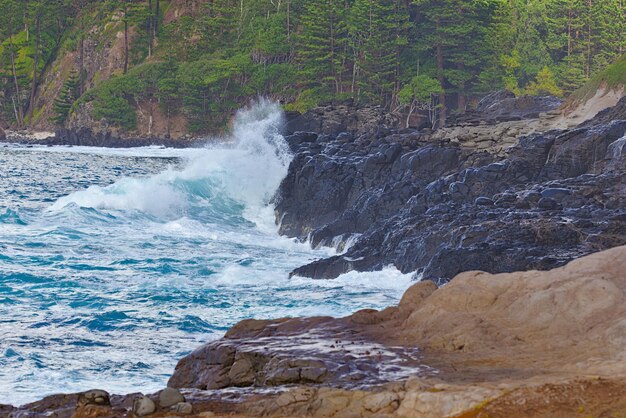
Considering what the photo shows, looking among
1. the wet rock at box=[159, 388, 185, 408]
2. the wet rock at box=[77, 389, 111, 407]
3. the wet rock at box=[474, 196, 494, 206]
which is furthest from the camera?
the wet rock at box=[474, 196, 494, 206]

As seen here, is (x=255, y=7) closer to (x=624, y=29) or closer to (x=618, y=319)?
(x=624, y=29)

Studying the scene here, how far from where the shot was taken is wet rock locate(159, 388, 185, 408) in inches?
377

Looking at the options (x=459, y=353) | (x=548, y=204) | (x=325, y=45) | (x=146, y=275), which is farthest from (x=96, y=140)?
(x=459, y=353)

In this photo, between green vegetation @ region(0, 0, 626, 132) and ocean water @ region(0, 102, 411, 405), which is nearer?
ocean water @ region(0, 102, 411, 405)

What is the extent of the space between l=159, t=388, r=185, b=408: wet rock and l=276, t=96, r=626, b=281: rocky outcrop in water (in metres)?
10.5

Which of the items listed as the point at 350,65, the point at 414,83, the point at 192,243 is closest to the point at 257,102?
the point at 350,65

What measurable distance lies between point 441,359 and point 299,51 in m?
72.1

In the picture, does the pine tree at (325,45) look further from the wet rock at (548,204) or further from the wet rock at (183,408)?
the wet rock at (183,408)

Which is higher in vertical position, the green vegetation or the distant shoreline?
the green vegetation

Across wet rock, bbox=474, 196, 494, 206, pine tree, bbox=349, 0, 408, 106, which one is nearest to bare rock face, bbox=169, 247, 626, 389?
wet rock, bbox=474, 196, 494, 206

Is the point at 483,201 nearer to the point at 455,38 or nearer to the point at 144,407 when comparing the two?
the point at 144,407

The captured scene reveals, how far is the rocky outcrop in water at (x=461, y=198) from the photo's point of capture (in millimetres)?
19953

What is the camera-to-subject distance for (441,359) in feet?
33.7

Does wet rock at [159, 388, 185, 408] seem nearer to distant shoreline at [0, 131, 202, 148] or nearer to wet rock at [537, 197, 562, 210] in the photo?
wet rock at [537, 197, 562, 210]
